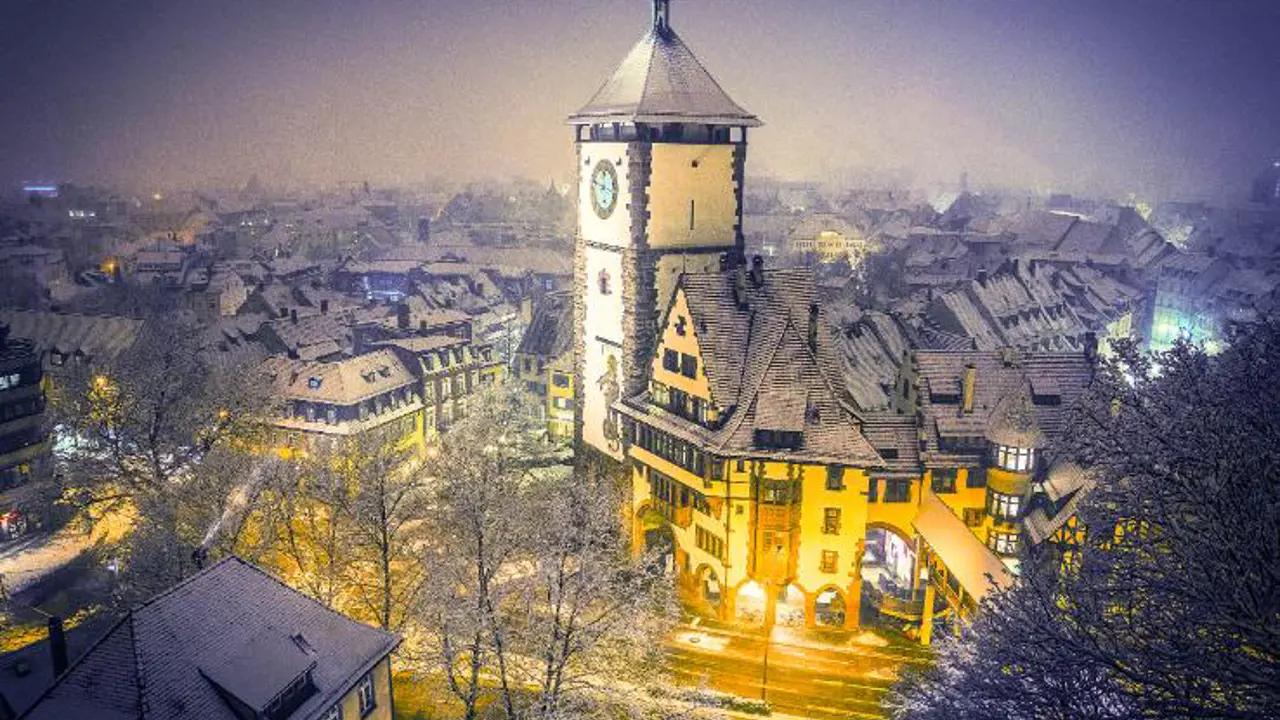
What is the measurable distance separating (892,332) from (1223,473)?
53.9 m

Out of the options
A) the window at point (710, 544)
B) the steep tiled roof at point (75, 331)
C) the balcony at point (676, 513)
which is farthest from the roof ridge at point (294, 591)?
the steep tiled roof at point (75, 331)

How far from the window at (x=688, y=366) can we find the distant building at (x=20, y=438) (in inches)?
1961

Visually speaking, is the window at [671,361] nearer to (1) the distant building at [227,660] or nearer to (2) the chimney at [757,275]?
(2) the chimney at [757,275]

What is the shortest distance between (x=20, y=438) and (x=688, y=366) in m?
53.4

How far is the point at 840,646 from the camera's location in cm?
4772

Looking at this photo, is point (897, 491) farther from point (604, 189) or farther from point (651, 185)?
point (604, 189)

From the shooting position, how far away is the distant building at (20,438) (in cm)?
6462

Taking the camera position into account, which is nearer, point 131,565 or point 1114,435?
point 1114,435

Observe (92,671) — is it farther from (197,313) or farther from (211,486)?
(197,313)

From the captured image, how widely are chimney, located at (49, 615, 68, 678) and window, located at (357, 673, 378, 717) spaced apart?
33.1ft

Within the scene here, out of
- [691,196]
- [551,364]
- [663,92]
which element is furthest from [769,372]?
[551,364]

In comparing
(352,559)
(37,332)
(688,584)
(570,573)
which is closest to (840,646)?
(688,584)

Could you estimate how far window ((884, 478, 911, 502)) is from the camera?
5072cm

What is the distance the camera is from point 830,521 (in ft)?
158
